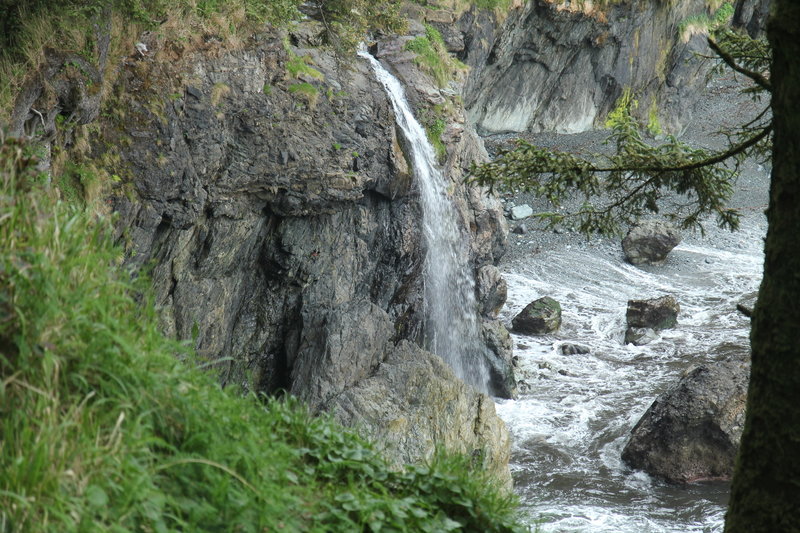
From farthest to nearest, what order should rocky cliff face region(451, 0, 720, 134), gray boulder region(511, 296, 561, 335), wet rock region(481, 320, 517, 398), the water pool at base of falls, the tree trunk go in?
rocky cliff face region(451, 0, 720, 134), gray boulder region(511, 296, 561, 335), wet rock region(481, 320, 517, 398), the water pool at base of falls, the tree trunk

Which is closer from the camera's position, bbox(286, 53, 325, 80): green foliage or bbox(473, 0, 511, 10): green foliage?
bbox(286, 53, 325, 80): green foliage

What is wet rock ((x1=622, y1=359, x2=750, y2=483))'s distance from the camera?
10320 mm

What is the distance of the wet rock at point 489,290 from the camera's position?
15719 millimetres

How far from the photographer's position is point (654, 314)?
58.4ft

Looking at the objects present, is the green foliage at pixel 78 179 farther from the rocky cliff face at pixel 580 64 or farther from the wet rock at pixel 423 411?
the rocky cliff face at pixel 580 64

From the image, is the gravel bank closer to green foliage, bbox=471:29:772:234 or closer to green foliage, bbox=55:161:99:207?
green foliage, bbox=471:29:772:234

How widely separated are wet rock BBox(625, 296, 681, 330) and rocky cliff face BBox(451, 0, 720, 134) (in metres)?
10.6

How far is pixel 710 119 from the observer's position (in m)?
33.1

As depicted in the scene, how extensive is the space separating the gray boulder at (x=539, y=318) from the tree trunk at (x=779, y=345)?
14.0 m

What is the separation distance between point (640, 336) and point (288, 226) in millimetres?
10395

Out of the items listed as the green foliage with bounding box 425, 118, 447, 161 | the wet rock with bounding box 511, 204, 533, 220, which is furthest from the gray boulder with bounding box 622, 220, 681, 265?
the green foliage with bounding box 425, 118, 447, 161

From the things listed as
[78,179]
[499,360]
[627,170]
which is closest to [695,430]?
[499,360]

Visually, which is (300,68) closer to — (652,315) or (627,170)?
(627,170)

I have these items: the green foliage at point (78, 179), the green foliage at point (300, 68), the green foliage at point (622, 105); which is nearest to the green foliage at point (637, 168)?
the green foliage at point (78, 179)
